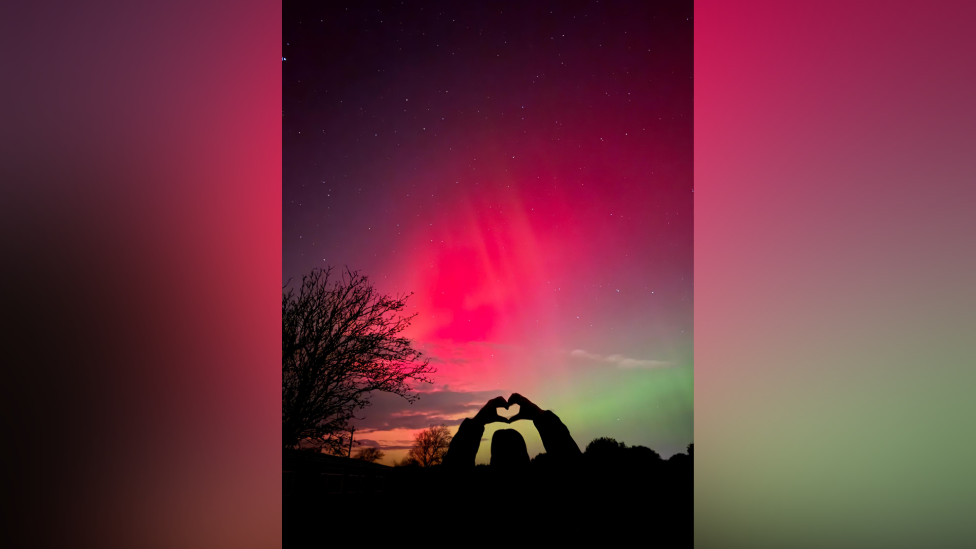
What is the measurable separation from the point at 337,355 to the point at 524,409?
110cm

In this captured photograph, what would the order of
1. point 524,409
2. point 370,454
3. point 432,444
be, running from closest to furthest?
point 370,454 → point 432,444 → point 524,409

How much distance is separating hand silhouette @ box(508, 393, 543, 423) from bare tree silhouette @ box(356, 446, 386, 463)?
0.74 metres

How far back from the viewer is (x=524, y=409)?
3.26 metres

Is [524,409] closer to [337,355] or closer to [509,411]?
[509,411]

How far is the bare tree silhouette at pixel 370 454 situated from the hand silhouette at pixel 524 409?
0.74 meters

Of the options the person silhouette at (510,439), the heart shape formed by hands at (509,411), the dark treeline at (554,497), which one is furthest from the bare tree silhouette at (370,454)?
the heart shape formed by hands at (509,411)

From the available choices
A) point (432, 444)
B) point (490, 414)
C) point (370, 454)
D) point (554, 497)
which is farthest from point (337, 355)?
point (554, 497)

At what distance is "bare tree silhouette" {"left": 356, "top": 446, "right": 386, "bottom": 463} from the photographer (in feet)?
9.93
